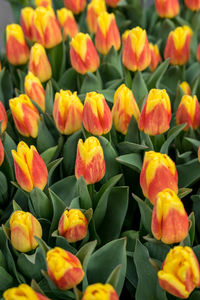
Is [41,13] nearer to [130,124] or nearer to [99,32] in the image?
[99,32]

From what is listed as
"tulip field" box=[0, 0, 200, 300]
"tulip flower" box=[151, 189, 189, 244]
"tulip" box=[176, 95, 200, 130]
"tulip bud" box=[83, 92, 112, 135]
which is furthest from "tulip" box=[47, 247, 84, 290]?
"tulip" box=[176, 95, 200, 130]

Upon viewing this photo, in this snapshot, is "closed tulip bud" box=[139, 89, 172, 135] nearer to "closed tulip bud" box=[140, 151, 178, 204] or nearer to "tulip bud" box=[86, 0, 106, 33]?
"closed tulip bud" box=[140, 151, 178, 204]

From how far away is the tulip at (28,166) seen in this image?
0.64 metres

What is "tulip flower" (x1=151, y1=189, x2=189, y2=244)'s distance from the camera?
537mm

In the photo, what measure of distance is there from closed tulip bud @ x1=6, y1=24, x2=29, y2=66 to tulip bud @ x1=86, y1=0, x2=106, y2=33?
0.68 ft

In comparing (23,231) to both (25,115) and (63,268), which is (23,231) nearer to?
(63,268)

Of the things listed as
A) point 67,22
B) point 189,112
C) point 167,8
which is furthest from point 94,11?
point 189,112

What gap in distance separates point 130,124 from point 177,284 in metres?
0.32

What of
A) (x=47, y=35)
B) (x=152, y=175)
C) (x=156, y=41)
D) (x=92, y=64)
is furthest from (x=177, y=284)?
(x=156, y=41)

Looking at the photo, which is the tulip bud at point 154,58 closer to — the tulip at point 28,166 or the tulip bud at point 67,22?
the tulip bud at point 67,22

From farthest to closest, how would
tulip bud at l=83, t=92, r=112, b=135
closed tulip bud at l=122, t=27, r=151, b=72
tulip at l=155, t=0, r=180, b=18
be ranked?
tulip at l=155, t=0, r=180, b=18 → closed tulip bud at l=122, t=27, r=151, b=72 → tulip bud at l=83, t=92, r=112, b=135

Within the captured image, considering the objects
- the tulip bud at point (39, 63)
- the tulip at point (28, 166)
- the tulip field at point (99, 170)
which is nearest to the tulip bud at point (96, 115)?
the tulip field at point (99, 170)

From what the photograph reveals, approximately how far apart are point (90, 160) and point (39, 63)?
1.12 feet

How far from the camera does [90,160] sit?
2.06 feet
